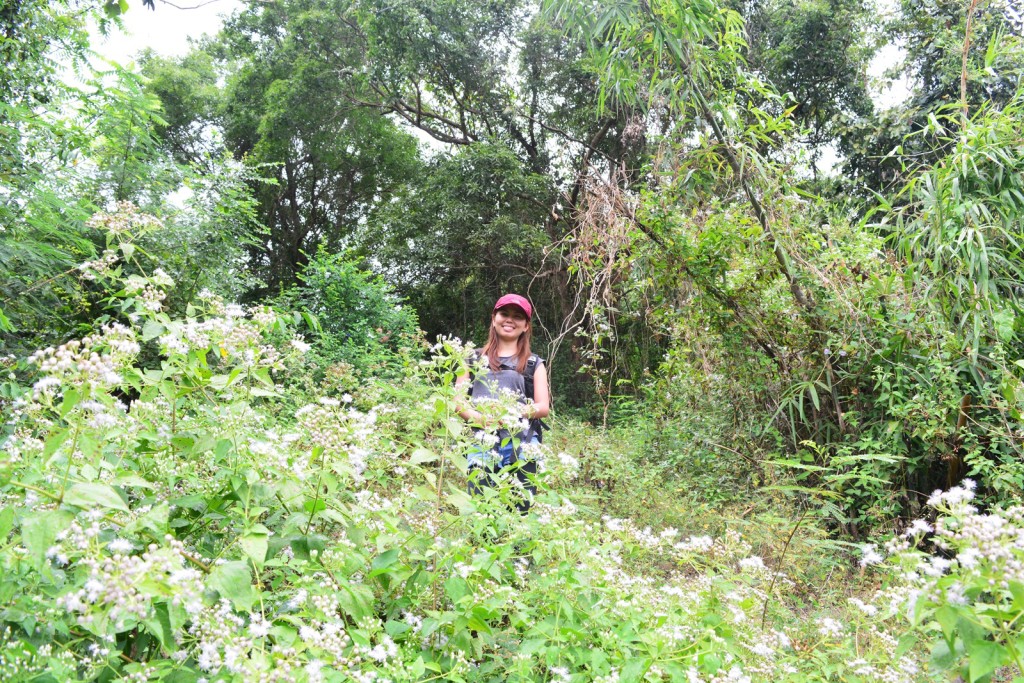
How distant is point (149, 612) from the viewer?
1.06 metres

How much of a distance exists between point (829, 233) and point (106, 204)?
5217 mm

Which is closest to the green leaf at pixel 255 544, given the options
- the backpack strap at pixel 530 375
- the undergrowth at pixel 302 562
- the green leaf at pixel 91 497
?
the undergrowth at pixel 302 562

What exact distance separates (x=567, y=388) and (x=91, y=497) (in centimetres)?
890

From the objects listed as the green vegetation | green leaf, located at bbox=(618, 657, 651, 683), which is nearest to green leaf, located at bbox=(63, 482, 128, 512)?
the green vegetation

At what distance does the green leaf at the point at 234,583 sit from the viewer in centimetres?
104

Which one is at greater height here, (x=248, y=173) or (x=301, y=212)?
(x=301, y=212)

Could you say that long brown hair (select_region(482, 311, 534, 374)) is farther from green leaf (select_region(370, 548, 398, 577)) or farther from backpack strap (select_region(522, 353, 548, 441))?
green leaf (select_region(370, 548, 398, 577))

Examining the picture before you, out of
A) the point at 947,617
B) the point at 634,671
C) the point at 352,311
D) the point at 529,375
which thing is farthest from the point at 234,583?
the point at 352,311

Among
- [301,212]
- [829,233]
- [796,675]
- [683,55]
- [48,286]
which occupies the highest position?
[301,212]

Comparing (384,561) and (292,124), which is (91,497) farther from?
(292,124)

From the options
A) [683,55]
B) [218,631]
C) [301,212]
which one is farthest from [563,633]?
[301,212]

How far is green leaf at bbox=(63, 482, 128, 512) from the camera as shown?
1006 millimetres

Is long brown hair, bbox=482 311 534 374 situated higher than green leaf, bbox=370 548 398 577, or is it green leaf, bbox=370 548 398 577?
long brown hair, bbox=482 311 534 374

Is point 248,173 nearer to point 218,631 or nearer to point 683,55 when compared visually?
point 683,55
